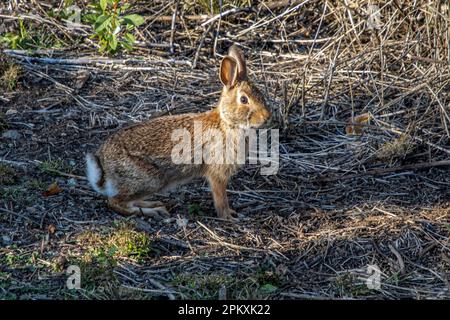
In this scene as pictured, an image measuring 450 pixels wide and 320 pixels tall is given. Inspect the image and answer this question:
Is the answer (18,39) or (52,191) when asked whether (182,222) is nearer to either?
(52,191)

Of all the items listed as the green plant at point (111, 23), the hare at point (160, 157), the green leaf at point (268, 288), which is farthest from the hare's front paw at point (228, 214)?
the green plant at point (111, 23)

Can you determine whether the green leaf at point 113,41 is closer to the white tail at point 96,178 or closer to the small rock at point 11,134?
the small rock at point 11,134

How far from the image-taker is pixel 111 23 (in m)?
7.19

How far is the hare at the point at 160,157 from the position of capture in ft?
18.7

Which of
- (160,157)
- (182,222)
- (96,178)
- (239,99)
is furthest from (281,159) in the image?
(96,178)

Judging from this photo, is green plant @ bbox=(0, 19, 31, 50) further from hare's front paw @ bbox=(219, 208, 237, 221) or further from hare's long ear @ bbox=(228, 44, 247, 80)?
hare's front paw @ bbox=(219, 208, 237, 221)

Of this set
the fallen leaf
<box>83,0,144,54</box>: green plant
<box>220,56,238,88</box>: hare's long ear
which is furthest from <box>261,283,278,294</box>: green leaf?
<box>83,0,144,54</box>: green plant

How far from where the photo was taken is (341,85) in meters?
7.35

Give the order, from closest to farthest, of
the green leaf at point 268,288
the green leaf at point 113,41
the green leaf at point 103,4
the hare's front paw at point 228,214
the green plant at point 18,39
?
Result: the green leaf at point 268,288, the hare's front paw at point 228,214, the green leaf at point 103,4, the green leaf at point 113,41, the green plant at point 18,39

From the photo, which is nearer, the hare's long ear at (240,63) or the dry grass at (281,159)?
the dry grass at (281,159)

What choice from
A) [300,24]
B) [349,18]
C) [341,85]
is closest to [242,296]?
[341,85]

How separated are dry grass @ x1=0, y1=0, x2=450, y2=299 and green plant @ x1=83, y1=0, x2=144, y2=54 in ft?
0.77

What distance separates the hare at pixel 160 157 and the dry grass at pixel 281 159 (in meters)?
0.16

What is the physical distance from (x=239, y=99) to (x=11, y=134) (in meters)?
1.98
